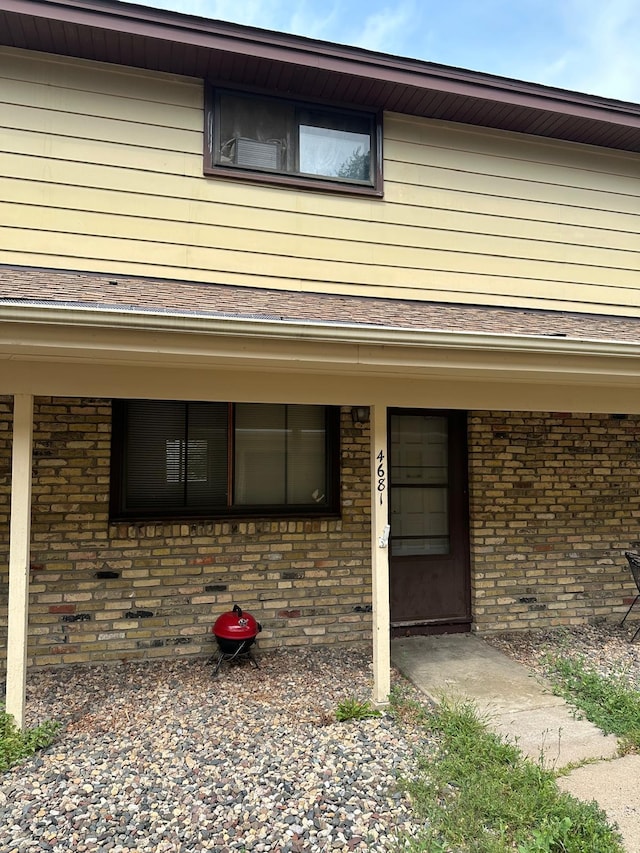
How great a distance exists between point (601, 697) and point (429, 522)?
73.7 inches

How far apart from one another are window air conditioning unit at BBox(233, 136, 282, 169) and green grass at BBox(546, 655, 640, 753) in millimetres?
4532

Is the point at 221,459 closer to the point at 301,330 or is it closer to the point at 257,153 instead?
the point at 301,330

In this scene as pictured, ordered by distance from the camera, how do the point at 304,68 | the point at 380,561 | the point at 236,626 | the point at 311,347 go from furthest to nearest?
the point at 304,68 → the point at 236,626 → the point at 380,561 → the point at 311,347

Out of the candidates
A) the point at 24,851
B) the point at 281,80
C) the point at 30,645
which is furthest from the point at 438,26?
the point at 24,851

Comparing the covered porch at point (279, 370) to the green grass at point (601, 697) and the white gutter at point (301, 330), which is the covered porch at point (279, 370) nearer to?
the white gutter at point (301, 330)

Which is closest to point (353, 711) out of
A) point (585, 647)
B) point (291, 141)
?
point (585, 647)

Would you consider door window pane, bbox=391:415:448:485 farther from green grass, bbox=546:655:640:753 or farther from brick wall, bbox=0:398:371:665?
green grass, bbox=546:655:640:753

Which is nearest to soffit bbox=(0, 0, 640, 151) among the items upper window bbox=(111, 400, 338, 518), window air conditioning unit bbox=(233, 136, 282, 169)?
window air conditioning unit bbox=(233, 136, 282, 169)

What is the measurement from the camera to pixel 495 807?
2.38 metres

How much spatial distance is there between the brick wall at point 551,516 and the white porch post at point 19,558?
3.52 m

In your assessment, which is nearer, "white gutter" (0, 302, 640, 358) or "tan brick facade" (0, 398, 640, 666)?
"white gutter" (0, 302, 640, 358)

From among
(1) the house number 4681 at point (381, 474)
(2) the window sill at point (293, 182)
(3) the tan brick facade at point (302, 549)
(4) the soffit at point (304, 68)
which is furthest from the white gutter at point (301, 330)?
(4) the soffit at point (304, 68)

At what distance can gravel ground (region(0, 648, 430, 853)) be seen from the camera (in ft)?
7.43

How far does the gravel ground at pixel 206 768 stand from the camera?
89.2 inches
